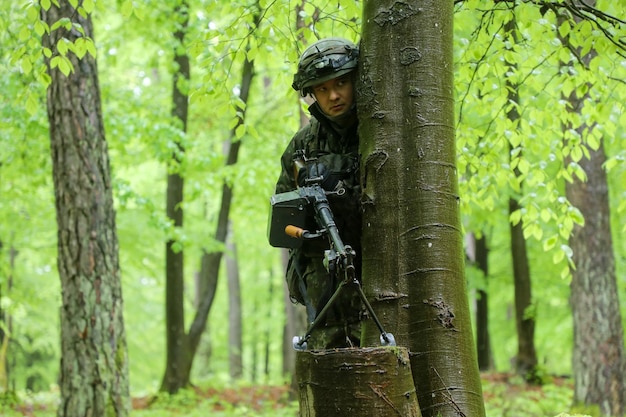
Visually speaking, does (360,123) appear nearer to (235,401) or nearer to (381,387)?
(381,387)

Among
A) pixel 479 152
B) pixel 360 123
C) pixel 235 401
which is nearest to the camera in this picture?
pixel 360 123

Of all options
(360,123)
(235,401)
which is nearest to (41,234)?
(235,401)

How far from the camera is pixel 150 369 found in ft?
70.5

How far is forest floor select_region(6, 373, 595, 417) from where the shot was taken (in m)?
9.19

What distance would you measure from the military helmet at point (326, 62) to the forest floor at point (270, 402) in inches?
262

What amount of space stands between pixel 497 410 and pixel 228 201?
225 inches

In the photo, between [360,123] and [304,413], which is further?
[360,123]

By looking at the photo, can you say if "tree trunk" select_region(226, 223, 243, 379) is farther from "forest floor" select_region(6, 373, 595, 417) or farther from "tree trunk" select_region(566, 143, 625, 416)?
"tree trunk" select_region(566, 143, 625, 416)

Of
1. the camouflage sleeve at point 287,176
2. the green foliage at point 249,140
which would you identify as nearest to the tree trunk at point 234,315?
the green foliage at point 249,140

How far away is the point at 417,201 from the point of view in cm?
256

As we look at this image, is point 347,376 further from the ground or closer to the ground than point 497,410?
further from the ground

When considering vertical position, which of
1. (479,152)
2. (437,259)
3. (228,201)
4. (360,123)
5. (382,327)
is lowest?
(382,327)

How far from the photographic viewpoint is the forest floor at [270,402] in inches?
362

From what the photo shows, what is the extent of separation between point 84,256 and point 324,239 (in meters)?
3.45
